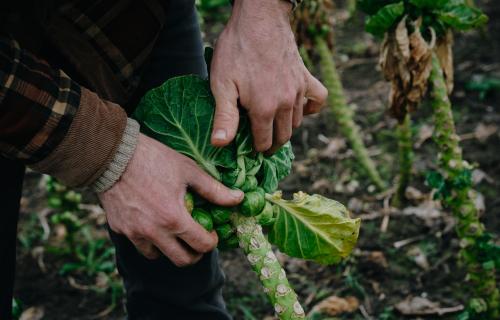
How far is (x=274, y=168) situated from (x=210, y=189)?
29cm

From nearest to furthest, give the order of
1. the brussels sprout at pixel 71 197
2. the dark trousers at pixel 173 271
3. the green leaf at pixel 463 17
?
the dark trousers at pixel 173 271 → the green leaf at pixel 463 17 → the brussels sprout at pixel 71 197

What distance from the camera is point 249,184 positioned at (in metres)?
1.55

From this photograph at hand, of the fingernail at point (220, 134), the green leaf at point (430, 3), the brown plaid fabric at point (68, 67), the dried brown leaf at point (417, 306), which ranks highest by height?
the brown plaid fabric at point (68, 67)

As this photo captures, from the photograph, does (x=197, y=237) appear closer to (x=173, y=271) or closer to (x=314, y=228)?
(x=314, y=228)

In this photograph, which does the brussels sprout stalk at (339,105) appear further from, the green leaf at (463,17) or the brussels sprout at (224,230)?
the brussels sprout at (224,230)

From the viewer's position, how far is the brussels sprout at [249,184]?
5.07 feet

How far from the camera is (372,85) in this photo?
423 centimetres

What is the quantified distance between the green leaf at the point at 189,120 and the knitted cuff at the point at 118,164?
6.8 inches

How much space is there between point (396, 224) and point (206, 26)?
3.43m

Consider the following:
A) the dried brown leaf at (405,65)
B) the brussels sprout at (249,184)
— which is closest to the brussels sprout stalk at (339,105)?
the dried brown leaf at (405,65)

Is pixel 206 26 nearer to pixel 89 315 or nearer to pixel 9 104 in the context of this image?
pixel 89 315

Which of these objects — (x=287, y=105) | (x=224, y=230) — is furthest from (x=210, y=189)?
(x=287, y=105)

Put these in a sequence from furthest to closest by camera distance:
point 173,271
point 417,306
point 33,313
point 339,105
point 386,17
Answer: point 339,105, point 33,313, point 417,306, point 386,17, point 173,271

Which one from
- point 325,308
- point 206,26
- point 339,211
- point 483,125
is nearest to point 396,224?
point 325,308
